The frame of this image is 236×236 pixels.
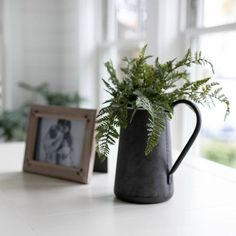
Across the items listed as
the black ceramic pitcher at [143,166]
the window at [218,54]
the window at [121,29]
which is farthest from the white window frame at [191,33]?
the black ceramic pitcher at [143,166]

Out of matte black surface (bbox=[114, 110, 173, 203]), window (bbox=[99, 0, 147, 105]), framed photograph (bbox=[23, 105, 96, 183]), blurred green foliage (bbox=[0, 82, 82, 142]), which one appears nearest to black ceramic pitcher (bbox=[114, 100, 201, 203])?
matte black surface (bbox=[114, 110, 173, 203])

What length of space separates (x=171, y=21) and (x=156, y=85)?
1.28m

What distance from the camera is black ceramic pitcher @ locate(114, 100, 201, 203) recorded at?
100cm

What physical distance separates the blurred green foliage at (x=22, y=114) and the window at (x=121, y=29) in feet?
0.93

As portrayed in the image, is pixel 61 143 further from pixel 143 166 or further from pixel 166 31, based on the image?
pixel 166 31

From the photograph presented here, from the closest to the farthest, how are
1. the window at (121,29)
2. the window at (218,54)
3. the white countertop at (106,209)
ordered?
1. the white countertop at (106,209)
2. the window at (218,54)
3. the window at (121,29)

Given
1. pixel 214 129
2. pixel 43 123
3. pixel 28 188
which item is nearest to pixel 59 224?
pixel 28 188

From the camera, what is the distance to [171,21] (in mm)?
2172

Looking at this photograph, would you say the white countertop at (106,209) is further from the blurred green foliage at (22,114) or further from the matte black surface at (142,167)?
the blurred green foliage at (22,114)

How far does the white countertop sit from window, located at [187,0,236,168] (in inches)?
31.4

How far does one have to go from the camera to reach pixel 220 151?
213 centimetres

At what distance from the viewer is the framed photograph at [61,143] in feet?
3.92

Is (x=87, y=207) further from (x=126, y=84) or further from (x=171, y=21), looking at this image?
(x=171, y=21)

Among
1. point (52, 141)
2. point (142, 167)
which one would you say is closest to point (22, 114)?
point (52, 141)
